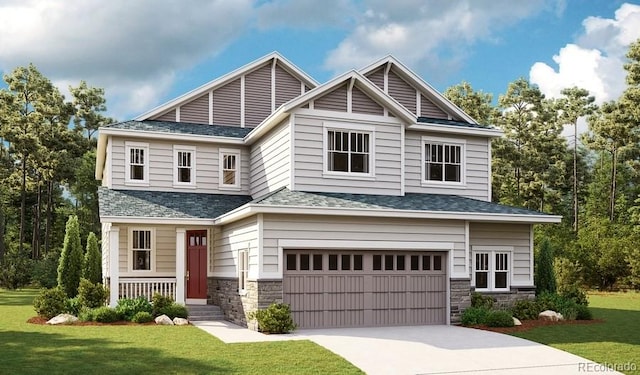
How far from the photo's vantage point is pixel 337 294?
18.9m

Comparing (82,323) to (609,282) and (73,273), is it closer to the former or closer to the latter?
(73,273)

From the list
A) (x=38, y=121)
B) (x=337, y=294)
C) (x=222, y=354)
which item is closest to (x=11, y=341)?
(x=222, y=354)

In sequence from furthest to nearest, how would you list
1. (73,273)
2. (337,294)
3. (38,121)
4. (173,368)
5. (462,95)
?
(462,95) < (38,121) < (73,273) < (337,294) < (173,368)

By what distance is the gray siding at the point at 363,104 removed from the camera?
2094cm

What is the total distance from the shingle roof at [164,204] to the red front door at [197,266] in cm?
127

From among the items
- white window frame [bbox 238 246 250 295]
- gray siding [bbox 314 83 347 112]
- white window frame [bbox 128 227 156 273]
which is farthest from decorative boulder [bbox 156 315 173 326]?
gray siding [bbox 314 83 347 112]

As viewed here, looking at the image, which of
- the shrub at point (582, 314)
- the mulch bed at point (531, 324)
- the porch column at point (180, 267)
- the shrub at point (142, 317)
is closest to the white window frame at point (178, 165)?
the porch column at point (180, 267)

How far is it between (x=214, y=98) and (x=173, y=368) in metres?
15.2

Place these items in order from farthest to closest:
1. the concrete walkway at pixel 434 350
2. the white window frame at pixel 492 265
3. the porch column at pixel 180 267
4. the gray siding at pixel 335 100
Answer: the white window frame at pixel 492 265 → the porch column at pixel 180 267 → the gray siding at pixel 335 100 → the concrete walkway at pixel 434 350

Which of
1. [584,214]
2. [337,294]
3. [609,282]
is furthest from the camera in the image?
[584,214]

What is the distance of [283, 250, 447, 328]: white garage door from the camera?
18641mm

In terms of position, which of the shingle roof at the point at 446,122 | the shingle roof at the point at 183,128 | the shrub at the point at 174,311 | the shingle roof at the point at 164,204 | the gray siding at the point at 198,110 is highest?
the gray siding at the point at 198,110

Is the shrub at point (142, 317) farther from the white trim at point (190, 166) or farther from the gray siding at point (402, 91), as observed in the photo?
the gray siding at point (402, 91)

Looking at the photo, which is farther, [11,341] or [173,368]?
[11,341]
